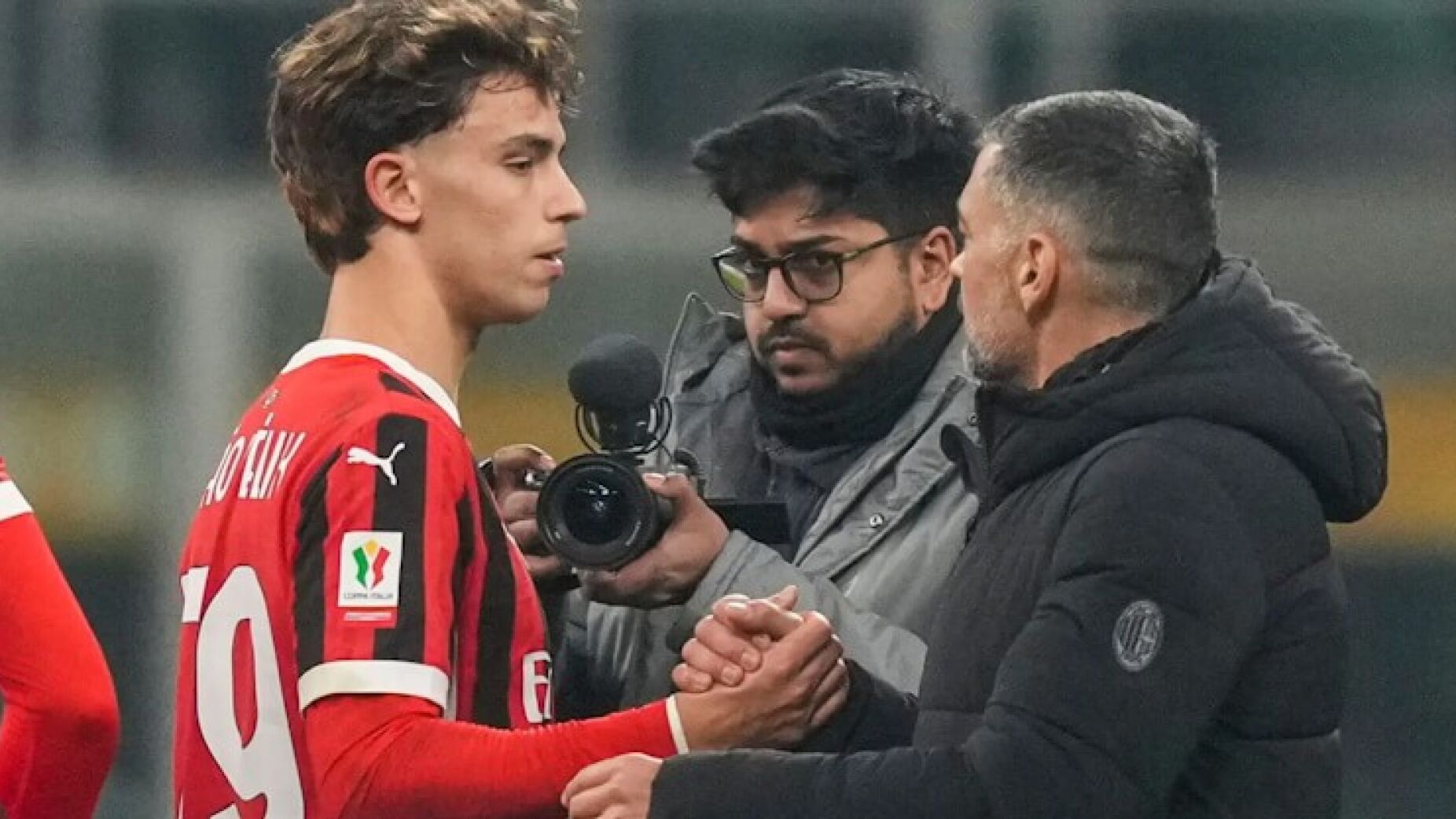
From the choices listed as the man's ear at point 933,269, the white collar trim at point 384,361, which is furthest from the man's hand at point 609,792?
the man's ear at point 933,269

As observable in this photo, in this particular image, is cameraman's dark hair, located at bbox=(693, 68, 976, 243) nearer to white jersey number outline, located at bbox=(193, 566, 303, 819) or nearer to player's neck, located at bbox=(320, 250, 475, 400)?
player's neck, located at bbox=(320, 250, 475, 400)

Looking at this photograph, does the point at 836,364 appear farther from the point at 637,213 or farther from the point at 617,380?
the point at 637,213

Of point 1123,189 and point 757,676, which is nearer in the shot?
point 1123,189

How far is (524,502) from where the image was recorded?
123 inches

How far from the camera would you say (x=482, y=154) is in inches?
113

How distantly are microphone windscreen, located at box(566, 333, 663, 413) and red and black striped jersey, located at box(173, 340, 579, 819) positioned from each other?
15.4 inches

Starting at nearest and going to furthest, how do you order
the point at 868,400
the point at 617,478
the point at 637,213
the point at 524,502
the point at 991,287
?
the point at 991,287 → the point at 617,478 → the point at 524,502 → the point at 868,400 → the point at 637,213

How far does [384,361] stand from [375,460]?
16cm

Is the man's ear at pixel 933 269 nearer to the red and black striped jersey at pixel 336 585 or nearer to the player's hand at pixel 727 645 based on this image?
the player's hand at pixel 727 645

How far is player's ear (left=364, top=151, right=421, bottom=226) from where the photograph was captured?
9.34ft

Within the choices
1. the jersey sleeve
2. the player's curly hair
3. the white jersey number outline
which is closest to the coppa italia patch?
the jersey sleeve

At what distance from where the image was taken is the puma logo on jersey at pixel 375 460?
8.72 ft

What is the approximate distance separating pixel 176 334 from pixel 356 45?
622cm

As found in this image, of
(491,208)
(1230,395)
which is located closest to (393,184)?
(491,208)
